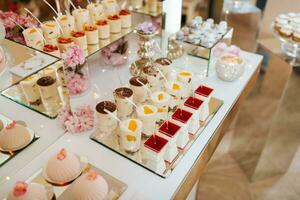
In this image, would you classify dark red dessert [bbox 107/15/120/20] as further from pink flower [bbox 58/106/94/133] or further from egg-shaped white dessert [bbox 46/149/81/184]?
egg-shaped white dessert [bbox 46/149/81/184]

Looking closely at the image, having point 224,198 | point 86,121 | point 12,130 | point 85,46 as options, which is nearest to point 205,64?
point 85,46

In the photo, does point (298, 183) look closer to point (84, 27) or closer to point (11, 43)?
point (84, 27)

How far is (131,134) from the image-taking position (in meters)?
1.21

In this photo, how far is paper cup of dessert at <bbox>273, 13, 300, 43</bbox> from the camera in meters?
2.23

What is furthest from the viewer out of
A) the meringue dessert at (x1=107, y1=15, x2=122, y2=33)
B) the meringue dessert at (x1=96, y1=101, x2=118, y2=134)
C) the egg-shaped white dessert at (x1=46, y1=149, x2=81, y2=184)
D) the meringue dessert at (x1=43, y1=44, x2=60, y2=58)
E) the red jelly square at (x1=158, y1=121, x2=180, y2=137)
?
the meringue dessert at (x1=107, y1=15, x2=122, y2=33)

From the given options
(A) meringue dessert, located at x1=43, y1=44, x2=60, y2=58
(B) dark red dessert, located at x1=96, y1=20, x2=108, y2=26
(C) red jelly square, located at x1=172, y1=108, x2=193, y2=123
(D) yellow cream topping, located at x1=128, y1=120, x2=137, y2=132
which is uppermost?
(B) dark red dessert, located at x1=96, y1=20, x2=108, y2=26

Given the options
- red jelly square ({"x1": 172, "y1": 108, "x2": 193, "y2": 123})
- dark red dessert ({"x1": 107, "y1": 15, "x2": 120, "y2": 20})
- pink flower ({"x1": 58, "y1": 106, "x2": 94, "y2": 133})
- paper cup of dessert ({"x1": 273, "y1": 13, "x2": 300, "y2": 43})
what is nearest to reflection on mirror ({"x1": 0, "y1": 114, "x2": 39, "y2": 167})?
pink flower ({"x1": 58, "y1": 106, "x2": 94, "y2": 133})

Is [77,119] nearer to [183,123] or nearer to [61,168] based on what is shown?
[61,168]

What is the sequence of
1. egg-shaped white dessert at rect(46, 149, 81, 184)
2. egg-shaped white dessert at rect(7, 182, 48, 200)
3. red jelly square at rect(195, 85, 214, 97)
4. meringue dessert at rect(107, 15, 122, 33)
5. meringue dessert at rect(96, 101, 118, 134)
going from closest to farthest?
egg-shaped white dessert at rect(7, 182, 48, 200) → egg-shaped white dessert at rect(46, 149, 81, 184) → meringue dessert at rect(96, 101, 118, 134) → red jelly square at rect(195, 85, 214, 97) → meringue dessert at rect(107, 15, 122, 33)

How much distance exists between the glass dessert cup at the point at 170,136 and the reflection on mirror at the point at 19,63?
0.53 m

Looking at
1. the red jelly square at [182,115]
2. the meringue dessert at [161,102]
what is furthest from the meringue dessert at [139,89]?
the red jelly square at [182,115]

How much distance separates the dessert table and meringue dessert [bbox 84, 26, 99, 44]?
49 centimetres

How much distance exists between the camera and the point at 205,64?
1818mm

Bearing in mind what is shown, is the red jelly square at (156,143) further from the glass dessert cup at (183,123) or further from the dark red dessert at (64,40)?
the dark red dessert at (64,40)
